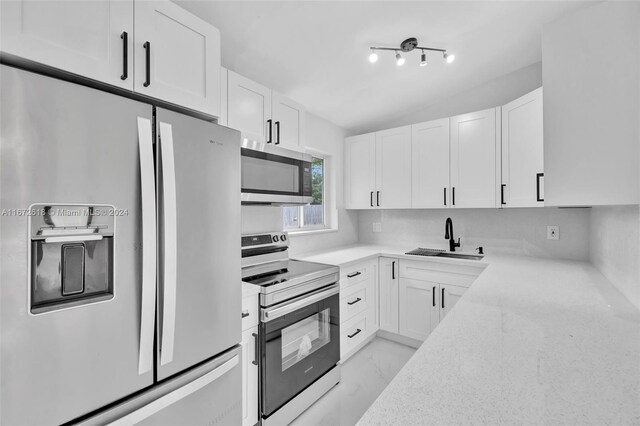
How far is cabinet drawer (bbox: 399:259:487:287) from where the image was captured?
7.91 ft

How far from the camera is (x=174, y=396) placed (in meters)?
1.12

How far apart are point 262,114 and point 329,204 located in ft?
5.33

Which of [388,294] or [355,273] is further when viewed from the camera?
[388,294]

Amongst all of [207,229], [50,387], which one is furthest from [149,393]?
[207,229]

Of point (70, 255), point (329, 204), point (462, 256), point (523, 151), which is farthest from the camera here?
point (329, 204)

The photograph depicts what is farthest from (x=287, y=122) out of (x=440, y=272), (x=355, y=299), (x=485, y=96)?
(x=485, y=96)

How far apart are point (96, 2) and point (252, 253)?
1.57 m

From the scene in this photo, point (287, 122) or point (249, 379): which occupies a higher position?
point (287, 122)

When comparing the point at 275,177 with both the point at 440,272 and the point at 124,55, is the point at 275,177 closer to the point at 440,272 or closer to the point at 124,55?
the point at 124,55

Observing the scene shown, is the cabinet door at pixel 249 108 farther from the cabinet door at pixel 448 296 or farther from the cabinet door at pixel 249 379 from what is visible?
the cabinet door at pixel 448 296

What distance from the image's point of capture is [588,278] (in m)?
1.75

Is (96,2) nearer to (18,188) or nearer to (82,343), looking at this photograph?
(18,188)

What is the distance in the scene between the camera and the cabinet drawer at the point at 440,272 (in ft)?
7.91

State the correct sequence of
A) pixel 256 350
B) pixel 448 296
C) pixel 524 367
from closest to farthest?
pixel 524 367 < pixel 256 350 < pixel 448 296
